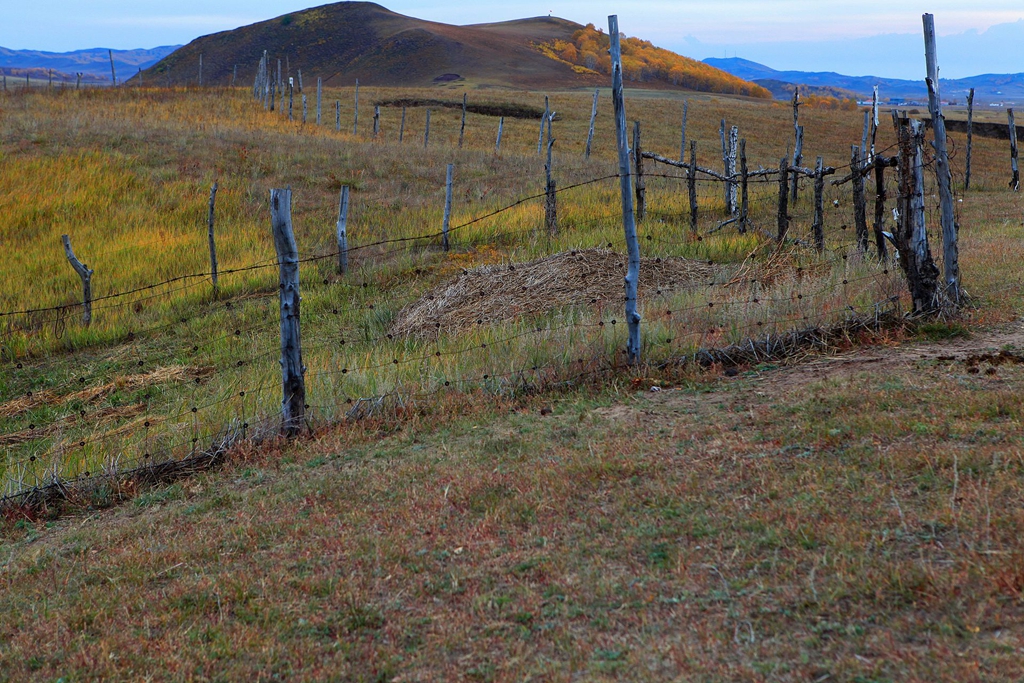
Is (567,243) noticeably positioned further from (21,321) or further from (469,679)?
(469,679)

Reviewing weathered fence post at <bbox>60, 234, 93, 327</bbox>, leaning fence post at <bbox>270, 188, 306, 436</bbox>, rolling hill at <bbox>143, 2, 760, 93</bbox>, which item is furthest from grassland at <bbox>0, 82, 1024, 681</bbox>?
rolling hill at <bbox>143, 2, 760, 93</bbox>

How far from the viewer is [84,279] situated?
12.3 m

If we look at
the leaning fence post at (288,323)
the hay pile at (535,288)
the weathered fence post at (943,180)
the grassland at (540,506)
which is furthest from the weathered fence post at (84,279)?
the weathered fence post at (943,180)

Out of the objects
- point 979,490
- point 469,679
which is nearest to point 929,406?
point 979,490

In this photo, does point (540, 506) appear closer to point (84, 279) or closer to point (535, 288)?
point (535, 288)

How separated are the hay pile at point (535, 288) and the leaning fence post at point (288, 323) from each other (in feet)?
9.91

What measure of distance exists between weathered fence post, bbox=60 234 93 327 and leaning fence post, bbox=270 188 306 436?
6923mm

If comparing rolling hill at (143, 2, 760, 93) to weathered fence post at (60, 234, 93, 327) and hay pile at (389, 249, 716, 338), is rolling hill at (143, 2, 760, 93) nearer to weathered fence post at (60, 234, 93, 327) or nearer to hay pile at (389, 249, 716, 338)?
weathered fence post at (60, 234, 93, 327)

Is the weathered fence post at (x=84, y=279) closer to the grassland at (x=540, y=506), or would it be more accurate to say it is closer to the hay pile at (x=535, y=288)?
the grassland at (x=540, y=506)

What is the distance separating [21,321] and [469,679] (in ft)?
36.7

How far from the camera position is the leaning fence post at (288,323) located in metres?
6.30

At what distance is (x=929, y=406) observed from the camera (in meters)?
5.41

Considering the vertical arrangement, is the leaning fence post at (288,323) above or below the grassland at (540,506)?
above

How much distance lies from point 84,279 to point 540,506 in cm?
1028
